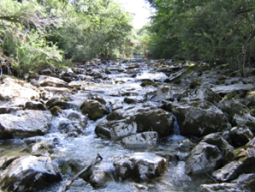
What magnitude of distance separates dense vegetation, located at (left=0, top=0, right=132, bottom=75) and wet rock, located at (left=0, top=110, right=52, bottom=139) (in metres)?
3.56

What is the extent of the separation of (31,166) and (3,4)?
6410 millimetres

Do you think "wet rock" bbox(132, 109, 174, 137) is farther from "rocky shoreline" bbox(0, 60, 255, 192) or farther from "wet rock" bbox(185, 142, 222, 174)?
"wet rock" bbox(185, 142, 222, 174)

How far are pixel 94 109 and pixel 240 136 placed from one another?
3.96 m

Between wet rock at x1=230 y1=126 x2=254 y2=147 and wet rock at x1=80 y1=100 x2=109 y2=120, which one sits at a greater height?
wet rock at x1=80 y1=100 x2=109 y2=120

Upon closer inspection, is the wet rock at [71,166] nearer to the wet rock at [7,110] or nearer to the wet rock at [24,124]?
the wet rock at [24,124]

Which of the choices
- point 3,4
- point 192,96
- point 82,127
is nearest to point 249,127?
point 192,96

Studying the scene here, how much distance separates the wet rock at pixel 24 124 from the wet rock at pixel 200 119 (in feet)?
11.2

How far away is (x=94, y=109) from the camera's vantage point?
674cm

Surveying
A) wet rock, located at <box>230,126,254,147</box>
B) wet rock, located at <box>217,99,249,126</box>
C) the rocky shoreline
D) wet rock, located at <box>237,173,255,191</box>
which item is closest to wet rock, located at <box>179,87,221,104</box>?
the rocky shoreline

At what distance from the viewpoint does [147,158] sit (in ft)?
12.4

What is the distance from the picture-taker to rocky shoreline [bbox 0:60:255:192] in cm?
343

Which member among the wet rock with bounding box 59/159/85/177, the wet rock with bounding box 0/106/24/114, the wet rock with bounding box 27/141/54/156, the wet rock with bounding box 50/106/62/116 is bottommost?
the wet rock with bounding box 59/159/85/177

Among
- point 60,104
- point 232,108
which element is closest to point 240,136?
point 232,108

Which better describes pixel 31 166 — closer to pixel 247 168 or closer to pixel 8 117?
pixel 8 117
